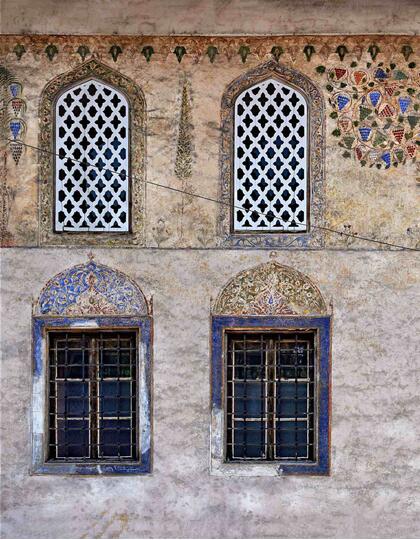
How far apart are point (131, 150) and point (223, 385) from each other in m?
2.03

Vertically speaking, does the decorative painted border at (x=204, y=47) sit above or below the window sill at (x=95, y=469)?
above

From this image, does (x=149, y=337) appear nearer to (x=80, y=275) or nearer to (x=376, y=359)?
(x=80, y=275)

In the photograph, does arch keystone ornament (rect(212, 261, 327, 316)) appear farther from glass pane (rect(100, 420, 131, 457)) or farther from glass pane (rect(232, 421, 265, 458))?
glass pane (rect(100, 420, 131, 457))

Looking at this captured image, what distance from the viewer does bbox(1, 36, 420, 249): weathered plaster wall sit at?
6.23 m

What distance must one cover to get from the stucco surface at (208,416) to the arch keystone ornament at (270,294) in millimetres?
72

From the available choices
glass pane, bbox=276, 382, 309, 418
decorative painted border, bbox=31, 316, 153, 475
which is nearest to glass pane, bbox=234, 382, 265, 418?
glass pane, bbox=276, 382, 309, 418

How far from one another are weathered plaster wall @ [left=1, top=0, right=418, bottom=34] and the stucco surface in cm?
177

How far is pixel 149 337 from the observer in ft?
20.4

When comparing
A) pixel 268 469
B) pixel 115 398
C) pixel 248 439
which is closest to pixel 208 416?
pixel 248 439

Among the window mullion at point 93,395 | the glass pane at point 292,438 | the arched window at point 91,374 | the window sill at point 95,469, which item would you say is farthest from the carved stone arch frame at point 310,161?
the window sill at point 95,469

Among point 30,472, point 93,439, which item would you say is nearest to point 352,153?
point 93,439

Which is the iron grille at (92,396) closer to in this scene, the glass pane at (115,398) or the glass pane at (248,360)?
the glass pane at (115,398)

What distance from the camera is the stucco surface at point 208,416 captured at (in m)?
6.21

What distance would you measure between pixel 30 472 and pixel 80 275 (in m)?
1.63
